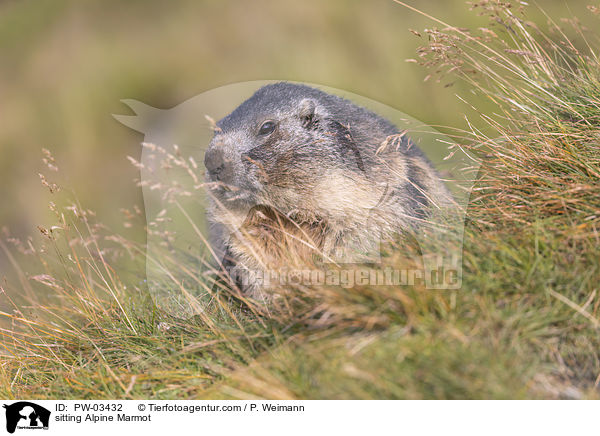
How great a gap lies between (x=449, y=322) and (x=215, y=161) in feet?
6.72

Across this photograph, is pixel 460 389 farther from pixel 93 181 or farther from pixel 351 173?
pixel 93 181

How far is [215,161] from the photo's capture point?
148 inches

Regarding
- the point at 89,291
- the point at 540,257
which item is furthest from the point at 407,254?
the point at 89,291

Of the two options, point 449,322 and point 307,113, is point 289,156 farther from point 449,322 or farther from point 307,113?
point 449,322

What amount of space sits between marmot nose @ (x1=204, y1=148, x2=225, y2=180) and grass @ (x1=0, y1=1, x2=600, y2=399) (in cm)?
79

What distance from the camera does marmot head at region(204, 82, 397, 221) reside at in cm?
378

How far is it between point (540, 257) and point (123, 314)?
9.19 feet

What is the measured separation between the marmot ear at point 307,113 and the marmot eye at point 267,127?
229 mm

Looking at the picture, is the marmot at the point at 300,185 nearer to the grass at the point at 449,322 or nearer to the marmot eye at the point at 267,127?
the marmot eye at the point at 267,127

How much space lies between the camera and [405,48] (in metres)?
7.69

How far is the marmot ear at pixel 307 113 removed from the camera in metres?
3.98
